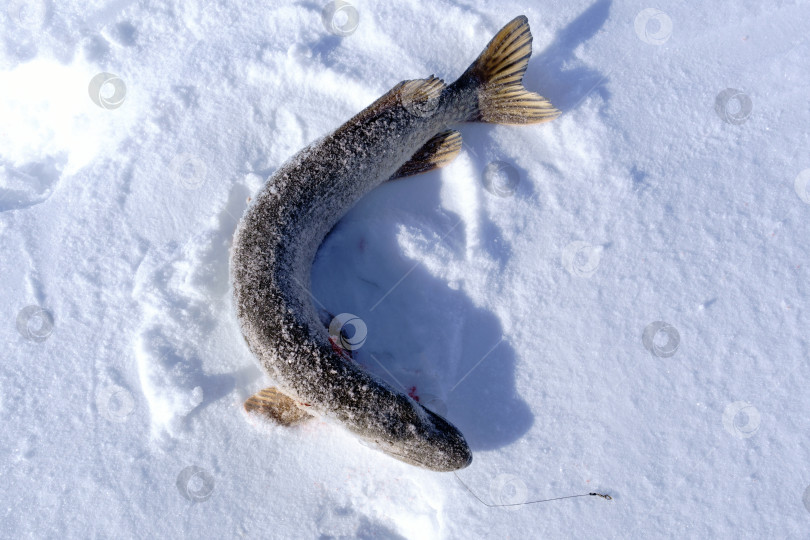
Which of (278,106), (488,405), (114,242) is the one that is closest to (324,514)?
(488,405)

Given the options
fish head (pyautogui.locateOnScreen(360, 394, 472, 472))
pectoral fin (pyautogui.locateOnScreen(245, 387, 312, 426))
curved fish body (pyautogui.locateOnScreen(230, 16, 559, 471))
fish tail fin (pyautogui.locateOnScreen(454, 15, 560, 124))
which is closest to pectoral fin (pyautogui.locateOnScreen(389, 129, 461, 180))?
curved fish body (pyautogui.locateOnScreen(230, 16, 559, 471))

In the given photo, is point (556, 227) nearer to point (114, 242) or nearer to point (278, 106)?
point (278, 106)

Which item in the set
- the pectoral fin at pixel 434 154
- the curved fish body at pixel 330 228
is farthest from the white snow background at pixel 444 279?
the curved fish body at pixel 330 228

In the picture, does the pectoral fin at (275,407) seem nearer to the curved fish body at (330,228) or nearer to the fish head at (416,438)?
the curved fish body at (330,228)

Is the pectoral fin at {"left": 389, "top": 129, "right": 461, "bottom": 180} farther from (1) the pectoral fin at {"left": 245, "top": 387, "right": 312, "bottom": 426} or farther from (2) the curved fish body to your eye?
(1) the pectoral fin at {"left": 245, "top": 387, "right": 312, "bottom": 426}

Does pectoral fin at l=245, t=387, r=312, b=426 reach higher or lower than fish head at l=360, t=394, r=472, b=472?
lower
